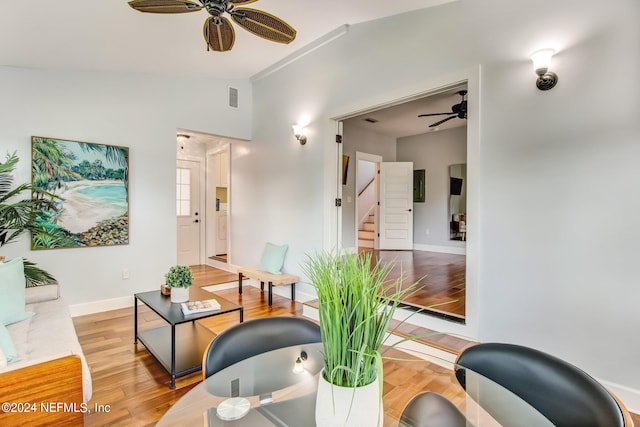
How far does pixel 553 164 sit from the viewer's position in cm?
228

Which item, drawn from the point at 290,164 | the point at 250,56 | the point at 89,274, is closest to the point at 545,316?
the point at 290,164

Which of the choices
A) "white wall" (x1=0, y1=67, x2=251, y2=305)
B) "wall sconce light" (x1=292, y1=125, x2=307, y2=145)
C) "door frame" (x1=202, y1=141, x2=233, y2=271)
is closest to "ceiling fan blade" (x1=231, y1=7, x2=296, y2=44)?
"wall sconce light" (x1=292, y1=125, x2=307, y2=145)

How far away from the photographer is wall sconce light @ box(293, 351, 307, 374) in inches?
55.6

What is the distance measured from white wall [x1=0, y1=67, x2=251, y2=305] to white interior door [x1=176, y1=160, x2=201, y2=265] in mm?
1951

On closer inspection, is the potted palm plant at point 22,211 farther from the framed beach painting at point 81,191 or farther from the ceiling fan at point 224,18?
the ceiling fan at point 224,18

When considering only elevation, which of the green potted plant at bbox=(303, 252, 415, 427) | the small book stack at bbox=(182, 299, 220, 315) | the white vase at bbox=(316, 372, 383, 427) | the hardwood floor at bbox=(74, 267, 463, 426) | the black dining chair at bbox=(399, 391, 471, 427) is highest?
the green potted plant at bbox=(303, 252, 415, 427)

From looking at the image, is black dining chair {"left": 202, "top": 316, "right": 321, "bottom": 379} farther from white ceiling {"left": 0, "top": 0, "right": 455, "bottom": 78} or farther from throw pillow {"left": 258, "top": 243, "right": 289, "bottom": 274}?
throw pillow {"left": 258, "top": 243, "right": 289, "bottom": 274}

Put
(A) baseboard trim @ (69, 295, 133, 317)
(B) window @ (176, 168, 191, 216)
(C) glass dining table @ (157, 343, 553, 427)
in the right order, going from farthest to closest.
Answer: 1. (B) window @ (176, 168, 191, 216)
2. (A) baseboard trim @ (69, 295, 133, 317)
3. (C) glass dining table @ (157, 343, 553, 427)

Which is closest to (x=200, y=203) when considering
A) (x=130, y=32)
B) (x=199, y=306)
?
(x=130, y=32)

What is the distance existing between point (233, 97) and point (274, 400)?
465 cm

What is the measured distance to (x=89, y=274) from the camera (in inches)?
149

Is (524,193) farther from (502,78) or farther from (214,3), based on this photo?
(214,3)

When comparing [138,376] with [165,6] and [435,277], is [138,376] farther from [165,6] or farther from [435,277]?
[435,277]

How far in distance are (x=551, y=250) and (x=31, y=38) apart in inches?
177
